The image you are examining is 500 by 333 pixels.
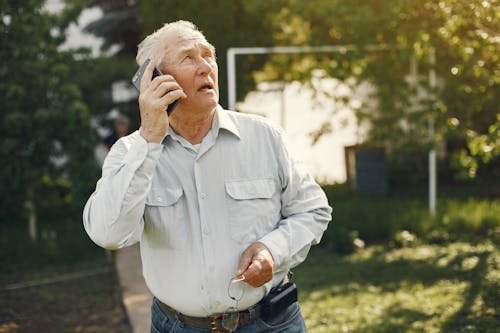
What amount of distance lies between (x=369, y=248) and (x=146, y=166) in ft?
21.4

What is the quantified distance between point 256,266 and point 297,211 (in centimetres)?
35

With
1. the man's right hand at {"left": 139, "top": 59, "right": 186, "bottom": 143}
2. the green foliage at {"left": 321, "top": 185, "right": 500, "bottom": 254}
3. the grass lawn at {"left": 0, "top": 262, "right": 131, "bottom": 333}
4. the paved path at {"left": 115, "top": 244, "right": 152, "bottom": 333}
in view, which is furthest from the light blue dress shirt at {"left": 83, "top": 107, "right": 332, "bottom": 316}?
the green foliage at {"left": 321, "top": 185, "right": 500, "bottom": 254}

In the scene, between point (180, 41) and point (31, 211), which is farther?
point (31, 211)

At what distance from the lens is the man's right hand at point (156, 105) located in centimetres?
227

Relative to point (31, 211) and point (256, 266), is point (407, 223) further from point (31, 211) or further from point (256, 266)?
point (256, 266)

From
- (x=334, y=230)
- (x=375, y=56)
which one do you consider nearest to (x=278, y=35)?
(x=375, y=56)

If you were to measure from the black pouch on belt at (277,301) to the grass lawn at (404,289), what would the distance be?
2.81 m

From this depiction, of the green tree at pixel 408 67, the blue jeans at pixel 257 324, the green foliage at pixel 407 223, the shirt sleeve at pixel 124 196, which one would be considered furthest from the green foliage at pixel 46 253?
the shirt sleeve at pixel 124 196

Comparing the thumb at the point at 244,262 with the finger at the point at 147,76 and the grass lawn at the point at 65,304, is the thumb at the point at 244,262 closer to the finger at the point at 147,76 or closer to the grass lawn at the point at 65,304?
the finger at the point at 147,76

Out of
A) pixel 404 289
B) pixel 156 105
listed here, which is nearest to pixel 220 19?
A: pixel 404 289

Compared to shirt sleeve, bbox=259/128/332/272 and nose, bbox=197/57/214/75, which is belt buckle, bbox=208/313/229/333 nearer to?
shirt sleeve, bbox=259/128/332/272

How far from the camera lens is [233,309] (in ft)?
8.20

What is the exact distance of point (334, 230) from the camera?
29.2 feet

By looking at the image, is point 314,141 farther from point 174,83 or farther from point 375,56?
Answer: point 174,83
